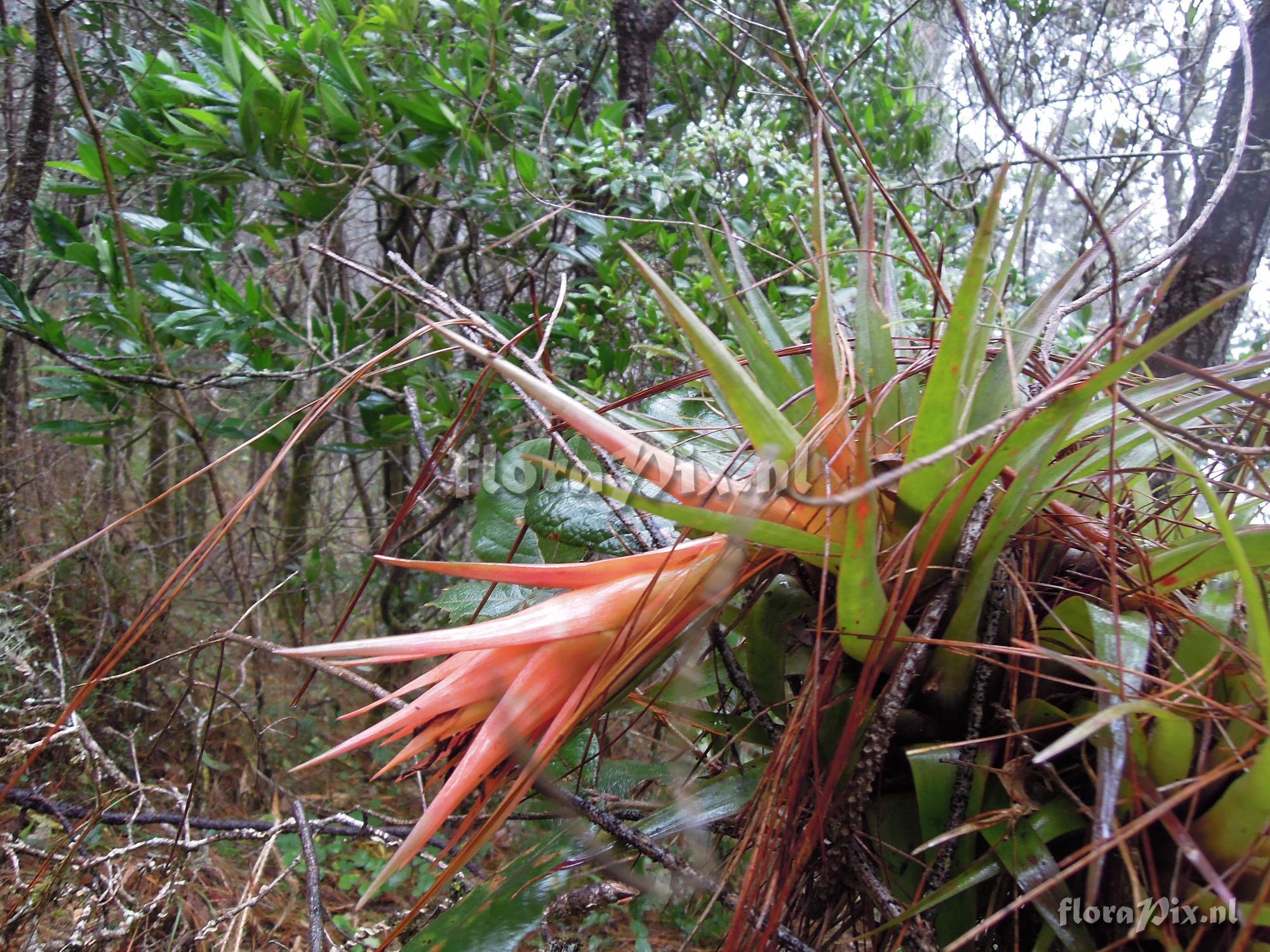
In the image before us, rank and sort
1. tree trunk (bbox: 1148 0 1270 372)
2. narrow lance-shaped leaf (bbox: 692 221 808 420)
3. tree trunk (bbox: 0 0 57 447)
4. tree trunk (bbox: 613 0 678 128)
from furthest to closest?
tree trunk (bbox: 613 0 678 128) → tree trunk (bbox: 0 0 57 447) → tree trunk (bbox: 1148 0 1270 372) → narrow lance-shaped leaf (bbox: 692 221 808 420)

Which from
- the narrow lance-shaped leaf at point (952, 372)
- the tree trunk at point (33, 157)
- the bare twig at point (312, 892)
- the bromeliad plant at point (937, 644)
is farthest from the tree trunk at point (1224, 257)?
the tree trunk at point (33, 157)

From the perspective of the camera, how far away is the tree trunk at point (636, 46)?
1801 millimetres

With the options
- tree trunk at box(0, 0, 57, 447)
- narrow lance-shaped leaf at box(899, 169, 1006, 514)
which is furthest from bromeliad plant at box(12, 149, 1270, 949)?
tree trunk at box(0, 0, 57, 447)

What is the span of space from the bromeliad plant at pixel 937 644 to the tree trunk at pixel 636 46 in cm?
161

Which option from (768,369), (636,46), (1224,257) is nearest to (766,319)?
(768,369)

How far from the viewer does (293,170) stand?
1525 millimetres

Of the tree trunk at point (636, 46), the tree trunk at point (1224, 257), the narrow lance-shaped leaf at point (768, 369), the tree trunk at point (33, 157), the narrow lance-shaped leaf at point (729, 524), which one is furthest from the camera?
the tree trunk at point (636, 46)

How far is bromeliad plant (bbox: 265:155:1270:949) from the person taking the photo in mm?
326

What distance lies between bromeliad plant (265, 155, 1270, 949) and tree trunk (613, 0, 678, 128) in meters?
1.61

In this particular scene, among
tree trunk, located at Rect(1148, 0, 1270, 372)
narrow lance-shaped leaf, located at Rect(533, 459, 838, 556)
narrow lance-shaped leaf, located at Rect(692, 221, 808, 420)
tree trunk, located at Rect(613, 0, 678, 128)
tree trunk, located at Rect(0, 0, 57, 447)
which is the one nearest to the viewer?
narrow lance-shaped leaf, located at Rect(533, 459, 838, 556)

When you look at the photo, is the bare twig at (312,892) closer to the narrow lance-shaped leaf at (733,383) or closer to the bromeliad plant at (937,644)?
the bromeliad plant at (937,644)

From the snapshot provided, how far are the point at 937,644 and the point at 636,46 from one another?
186 centimetres

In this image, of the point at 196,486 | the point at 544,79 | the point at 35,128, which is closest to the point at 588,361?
the point at 544,79

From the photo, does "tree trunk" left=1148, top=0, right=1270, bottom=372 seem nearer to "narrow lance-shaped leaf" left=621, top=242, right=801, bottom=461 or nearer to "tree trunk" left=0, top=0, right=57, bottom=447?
"narrow lance-shaped leaf" left=621, top=242, right=801, bottom=461
